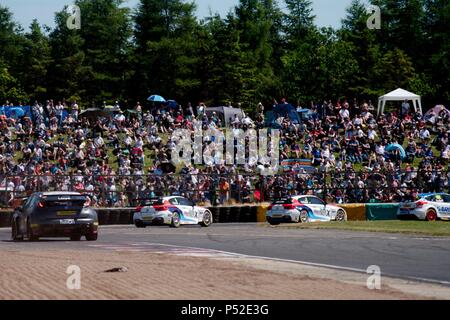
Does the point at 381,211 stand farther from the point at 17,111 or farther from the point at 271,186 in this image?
the point at 17,111

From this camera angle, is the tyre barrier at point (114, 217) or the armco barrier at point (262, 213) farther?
the armco barrier at point (262, 213)

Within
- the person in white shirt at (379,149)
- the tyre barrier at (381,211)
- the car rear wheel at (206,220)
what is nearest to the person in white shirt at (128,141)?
the car rear wheel at (206,220)

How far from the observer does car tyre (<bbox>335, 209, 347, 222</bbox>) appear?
3967cm

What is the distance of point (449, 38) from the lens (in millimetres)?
89625

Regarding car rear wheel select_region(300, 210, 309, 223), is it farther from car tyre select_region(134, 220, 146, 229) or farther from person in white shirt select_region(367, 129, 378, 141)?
person in white shirt select_region(367, 129, 378, 141)

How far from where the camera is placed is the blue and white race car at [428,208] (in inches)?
1544

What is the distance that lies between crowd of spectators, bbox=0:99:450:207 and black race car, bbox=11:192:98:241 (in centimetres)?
1340

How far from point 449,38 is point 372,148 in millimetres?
45816

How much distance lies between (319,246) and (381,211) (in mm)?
19427

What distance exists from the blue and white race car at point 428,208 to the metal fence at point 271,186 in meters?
3.36

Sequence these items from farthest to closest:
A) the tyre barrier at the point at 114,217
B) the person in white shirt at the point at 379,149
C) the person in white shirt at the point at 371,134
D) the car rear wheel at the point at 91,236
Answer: the person in white shirt at the point at 371,134
the person in white shirt at the point at 379,149
the tyre barrier at the point at 114,217
the car rear wheel at the point at 91,236

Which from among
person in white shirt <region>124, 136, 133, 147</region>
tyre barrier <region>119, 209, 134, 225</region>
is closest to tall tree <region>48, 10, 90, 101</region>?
person in white shirt <region>124, 136, 133, 147</region>

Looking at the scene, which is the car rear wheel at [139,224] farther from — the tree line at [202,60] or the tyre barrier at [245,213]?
the tree line at [202,60]
